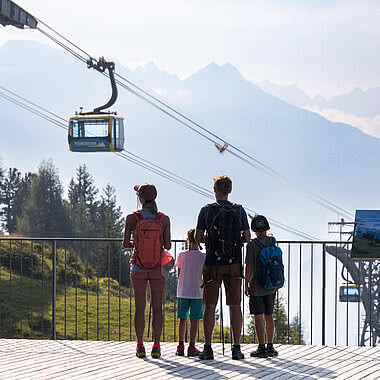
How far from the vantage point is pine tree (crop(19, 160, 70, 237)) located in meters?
98.1

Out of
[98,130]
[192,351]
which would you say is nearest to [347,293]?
[192,351]

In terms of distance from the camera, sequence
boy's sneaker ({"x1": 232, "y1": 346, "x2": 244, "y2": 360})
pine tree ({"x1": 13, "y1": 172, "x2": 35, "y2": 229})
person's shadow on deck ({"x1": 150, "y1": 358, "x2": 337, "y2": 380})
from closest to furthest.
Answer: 1. person's shadow on deck ({"x1": 150, "y1": 358, "x2": 337, "y2": 380})
2. boy's sneaker ({"x1": 232, "y1": 346, "x2": 244, "y2": 360})
3. pine tree ({"x1": 13, "y1": 172, "x2": 35, "y2": 229})

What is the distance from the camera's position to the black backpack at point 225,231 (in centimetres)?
688

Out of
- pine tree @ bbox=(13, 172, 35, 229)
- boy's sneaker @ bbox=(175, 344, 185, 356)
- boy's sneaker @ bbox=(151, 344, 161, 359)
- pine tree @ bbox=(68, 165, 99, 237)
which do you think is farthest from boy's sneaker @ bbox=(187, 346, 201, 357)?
pine tree @ bbox=(13, 172, 35, 229)

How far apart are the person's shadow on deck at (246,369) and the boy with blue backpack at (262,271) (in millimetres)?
393

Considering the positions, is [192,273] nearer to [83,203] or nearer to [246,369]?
[246,369]

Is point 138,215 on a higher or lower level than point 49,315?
higher

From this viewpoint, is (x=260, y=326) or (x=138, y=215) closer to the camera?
(x=138, y=215)

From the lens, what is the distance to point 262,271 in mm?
7098

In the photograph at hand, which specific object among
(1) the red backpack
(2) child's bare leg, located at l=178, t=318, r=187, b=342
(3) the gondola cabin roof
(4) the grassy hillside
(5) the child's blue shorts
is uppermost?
(3) the gondola cabin roof

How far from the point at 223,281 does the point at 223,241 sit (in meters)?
0.37

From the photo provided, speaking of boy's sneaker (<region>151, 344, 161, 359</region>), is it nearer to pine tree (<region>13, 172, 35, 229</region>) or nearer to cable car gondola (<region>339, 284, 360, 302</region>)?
cable car gondola (<region>339, 284, 360, 302</region>)

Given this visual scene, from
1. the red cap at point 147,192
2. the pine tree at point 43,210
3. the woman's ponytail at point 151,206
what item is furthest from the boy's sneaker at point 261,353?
the pine tree at point 43,210

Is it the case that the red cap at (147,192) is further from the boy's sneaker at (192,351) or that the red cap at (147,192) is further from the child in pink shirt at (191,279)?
the boy's sneaker at (192,351)
